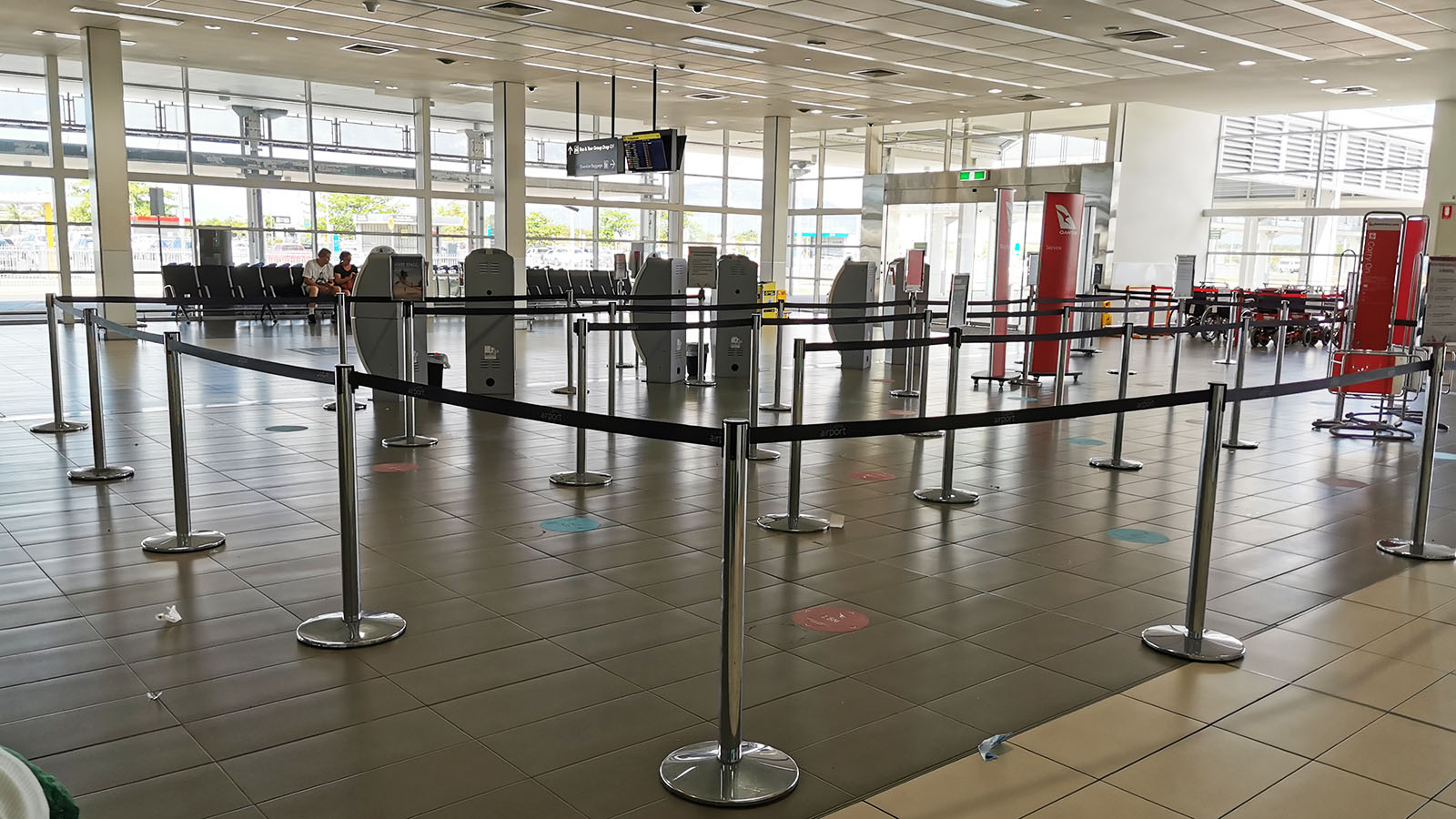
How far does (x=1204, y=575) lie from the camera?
4.05m

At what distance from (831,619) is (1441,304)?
6.41m

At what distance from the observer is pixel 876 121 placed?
2423 centimetres

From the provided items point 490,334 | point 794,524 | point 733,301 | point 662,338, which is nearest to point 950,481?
point 794,524

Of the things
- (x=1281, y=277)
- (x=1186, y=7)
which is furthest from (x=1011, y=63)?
(x=1281, y=277)

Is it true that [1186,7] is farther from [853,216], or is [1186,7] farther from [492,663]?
[853,216]

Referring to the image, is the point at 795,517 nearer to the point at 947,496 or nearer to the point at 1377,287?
the point at 947,496

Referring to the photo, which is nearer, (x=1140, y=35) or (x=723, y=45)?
(x=1140, y=35)

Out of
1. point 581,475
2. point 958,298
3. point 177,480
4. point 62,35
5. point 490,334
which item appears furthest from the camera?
point 62,35

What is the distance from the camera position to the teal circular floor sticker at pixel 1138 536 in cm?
566

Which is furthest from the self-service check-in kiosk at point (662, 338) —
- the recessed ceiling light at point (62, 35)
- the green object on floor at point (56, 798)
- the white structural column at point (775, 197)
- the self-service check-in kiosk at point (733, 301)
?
the white structural column at point (775, 197)

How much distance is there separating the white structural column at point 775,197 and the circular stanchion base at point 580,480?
56.9ft

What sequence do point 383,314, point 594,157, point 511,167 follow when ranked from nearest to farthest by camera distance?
1. point 383,314
2. point 594,157
3. point 511,167

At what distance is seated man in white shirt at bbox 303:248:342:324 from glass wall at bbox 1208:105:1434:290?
18704 millimetres

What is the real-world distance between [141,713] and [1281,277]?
25362mm
